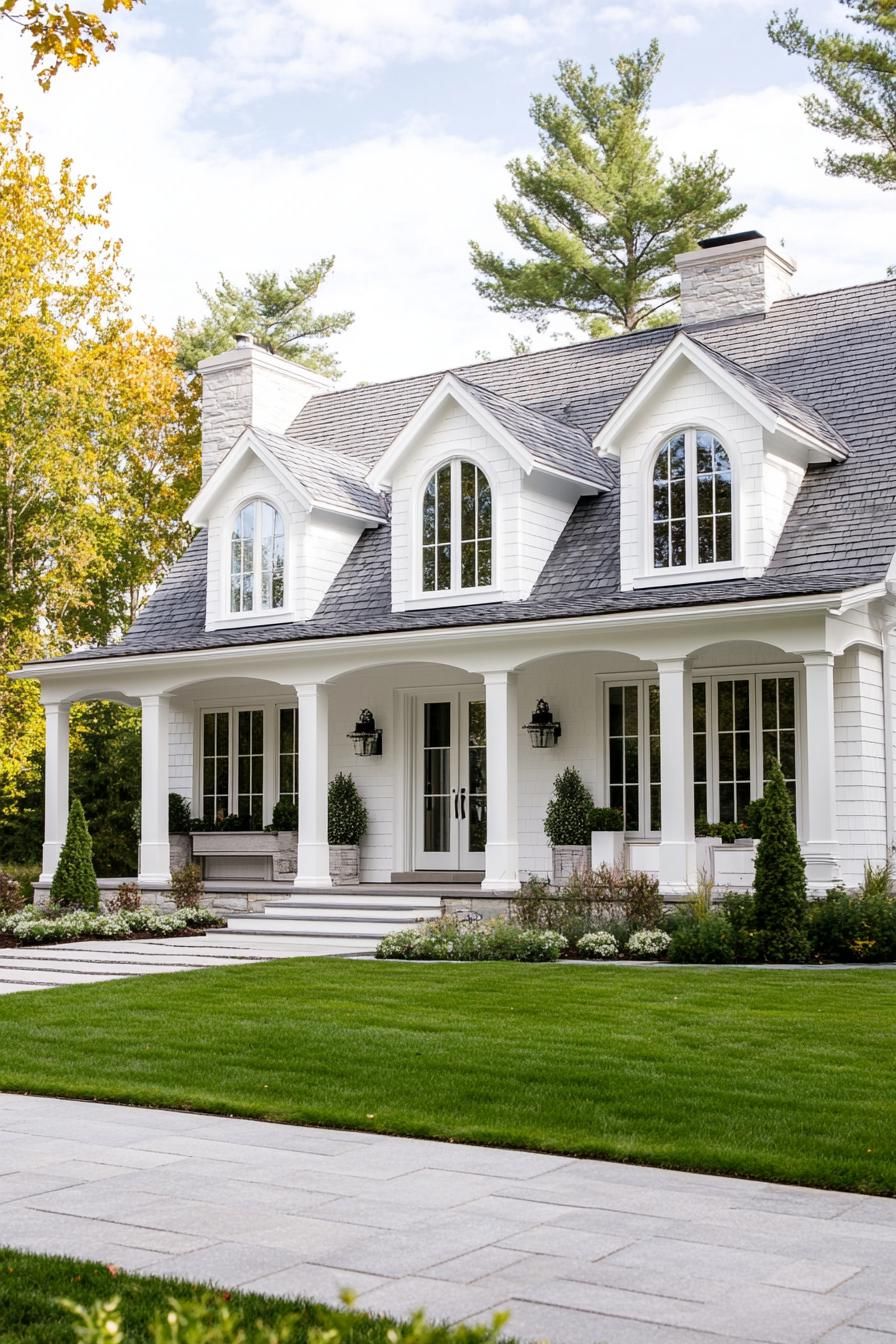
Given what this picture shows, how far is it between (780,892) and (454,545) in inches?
277

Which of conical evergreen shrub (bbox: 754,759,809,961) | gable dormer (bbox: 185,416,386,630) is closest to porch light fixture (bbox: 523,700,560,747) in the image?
gable dormer (bbox: 185,416,386,630)

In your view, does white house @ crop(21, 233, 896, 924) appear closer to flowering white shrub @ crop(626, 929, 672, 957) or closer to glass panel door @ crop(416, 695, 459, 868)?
glass panel door @ crop(416, 695, 459, 868)

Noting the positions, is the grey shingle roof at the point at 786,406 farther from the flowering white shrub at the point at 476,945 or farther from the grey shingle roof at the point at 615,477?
the flowering white shrub at the point at 476,945

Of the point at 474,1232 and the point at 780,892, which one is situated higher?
the point at 780,892

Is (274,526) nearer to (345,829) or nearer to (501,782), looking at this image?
(345,829)

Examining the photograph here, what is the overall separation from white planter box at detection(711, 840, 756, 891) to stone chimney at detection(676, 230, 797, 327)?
8456mm

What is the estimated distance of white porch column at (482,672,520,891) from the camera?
53.2 ft

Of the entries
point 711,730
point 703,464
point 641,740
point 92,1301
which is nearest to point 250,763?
point 641,740

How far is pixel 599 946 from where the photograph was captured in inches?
531

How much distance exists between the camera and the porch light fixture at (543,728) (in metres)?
17.8

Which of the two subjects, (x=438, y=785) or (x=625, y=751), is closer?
(x=625, y=751)

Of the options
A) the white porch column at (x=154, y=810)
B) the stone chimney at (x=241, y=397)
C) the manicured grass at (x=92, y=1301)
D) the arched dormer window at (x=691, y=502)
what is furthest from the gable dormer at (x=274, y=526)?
the manicured grass at (x=92, y=1301)

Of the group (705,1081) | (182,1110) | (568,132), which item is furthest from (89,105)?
(568,132)

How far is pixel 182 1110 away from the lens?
719 centimetres
